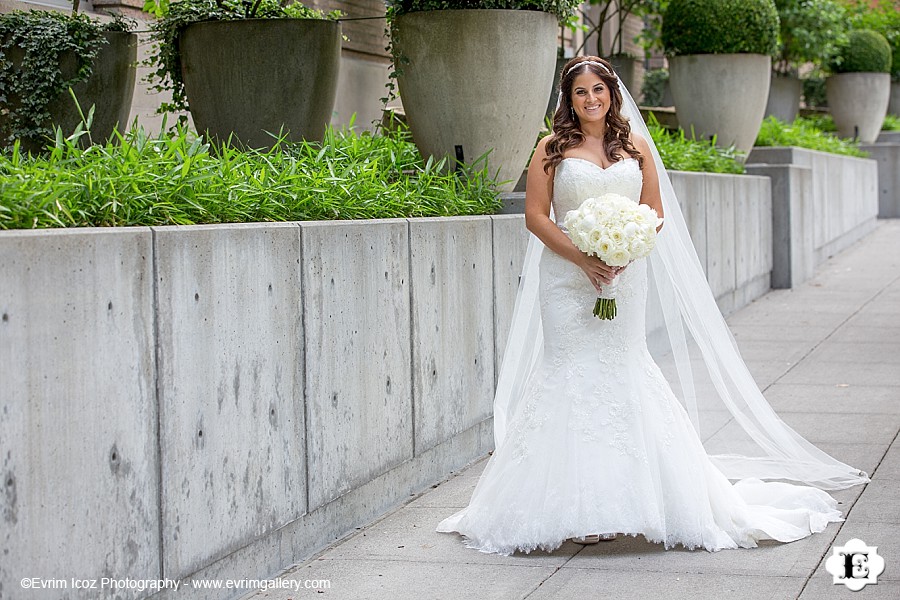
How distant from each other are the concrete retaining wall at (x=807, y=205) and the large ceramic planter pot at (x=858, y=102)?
3.01 metres

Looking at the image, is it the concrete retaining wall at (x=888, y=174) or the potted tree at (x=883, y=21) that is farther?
the potted tree at (x=883, y=21)

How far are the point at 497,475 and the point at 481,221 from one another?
1.96 metres

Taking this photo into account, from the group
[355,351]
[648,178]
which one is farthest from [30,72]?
[648,178]

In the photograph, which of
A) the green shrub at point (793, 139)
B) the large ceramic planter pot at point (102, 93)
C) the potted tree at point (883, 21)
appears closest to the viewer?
the large ceramic planter pot at point (102, 93)

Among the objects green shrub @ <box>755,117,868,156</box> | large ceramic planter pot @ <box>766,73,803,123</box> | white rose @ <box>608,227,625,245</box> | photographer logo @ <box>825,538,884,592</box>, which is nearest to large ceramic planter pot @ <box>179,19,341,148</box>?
white rose @ <box>608,227,625,245</box>

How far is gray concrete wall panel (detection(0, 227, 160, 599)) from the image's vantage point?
147 inches

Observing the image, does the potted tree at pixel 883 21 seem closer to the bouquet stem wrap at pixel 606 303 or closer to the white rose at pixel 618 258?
the bouquet stem wrap at pixel 606 303

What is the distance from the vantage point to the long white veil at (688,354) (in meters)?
6.09

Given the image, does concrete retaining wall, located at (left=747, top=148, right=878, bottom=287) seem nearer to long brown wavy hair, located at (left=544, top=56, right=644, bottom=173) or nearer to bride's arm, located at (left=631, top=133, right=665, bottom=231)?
bride's arm, located at (left=631, top=133, right=665, bottom=231)

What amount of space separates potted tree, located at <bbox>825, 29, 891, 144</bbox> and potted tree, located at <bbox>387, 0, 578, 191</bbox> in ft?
52.2

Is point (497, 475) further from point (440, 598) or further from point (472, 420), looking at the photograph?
point (472, 420)

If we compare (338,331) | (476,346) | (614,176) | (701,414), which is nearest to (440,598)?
(338,331)

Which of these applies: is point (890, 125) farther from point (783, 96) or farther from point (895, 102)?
point (783, 96)

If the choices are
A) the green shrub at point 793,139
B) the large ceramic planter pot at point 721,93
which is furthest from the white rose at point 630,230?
the green shrub at point 793,139
